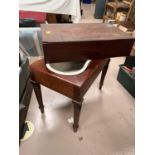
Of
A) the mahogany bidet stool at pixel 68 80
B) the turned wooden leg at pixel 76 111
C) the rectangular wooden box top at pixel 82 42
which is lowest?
the turned wooden leg at pixel 76 111

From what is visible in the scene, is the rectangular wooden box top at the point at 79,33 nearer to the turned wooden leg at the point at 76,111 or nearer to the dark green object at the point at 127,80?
the turned wooden leg at the point at 76,111

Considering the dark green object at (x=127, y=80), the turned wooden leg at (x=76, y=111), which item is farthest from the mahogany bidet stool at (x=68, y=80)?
the dark green object at (x=127, y=80)

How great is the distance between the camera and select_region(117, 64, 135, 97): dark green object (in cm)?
164

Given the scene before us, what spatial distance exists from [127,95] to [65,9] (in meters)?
1.56

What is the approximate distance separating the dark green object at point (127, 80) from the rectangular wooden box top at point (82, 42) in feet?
2.00

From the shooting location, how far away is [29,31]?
6.19 ft

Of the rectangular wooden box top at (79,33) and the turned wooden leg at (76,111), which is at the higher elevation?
the rectangular wooden box top at (79,33)

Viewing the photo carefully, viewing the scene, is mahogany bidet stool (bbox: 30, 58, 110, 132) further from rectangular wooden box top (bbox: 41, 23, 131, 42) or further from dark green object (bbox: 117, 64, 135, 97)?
dark green object (bbox: 117, 64, 135, 97)

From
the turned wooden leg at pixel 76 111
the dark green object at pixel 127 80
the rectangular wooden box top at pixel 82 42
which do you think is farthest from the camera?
the dark green object at pixel 127 80

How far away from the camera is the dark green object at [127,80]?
5.37 feet

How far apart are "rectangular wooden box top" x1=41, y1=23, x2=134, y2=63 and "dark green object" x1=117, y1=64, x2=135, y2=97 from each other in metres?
0.61

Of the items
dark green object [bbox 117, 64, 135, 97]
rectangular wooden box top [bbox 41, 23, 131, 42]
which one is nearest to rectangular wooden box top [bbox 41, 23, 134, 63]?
rectangular wooden box top [bbox 41, 23, 131, 42]
